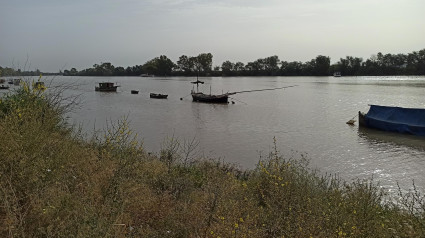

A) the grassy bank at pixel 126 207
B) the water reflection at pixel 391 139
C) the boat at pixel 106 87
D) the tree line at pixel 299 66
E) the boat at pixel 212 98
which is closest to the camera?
the grassy bank at pixel 126 207

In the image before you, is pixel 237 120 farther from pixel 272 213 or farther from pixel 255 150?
pixel 272 213

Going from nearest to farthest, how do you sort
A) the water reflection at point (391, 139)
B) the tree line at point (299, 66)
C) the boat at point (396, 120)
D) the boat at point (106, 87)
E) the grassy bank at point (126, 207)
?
the grassy bank at point (126, 207) < the water reflection at point (391, 139) < the boat at point (396, 120) < the boat at point (106, 87) < the tree line at point (299, 66)

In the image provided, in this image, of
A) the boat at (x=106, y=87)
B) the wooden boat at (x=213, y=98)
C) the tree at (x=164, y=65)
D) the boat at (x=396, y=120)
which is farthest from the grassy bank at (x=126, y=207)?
the tree at (x=164, y=65)

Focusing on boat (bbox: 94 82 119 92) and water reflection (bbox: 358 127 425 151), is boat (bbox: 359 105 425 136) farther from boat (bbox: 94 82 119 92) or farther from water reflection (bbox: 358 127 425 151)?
boat (bbox: 94 82 119 92)

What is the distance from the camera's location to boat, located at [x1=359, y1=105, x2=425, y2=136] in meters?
22.7

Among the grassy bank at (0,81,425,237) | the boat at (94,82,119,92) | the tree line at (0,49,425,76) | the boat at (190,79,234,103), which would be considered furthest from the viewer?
the tree line at (0,49,425,76)

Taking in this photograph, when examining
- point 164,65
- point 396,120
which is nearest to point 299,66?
point 164,65

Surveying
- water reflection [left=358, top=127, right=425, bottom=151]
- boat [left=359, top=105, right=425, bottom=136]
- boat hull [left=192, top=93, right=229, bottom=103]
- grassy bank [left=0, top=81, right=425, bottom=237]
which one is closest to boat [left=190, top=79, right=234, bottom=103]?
boat hull [left=192, top=93, right=229, bottom=103]

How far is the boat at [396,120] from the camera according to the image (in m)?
22.7

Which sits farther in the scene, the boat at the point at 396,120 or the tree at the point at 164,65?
the tree at the point at 164,65

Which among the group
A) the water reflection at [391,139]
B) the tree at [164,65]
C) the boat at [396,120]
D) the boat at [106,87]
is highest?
the tree at [164,65]

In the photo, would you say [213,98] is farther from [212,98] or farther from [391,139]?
[391,139]

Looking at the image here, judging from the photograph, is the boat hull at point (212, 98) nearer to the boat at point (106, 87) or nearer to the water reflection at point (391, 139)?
the water reflection at point (391, 139)

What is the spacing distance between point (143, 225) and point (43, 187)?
58.0 inches
